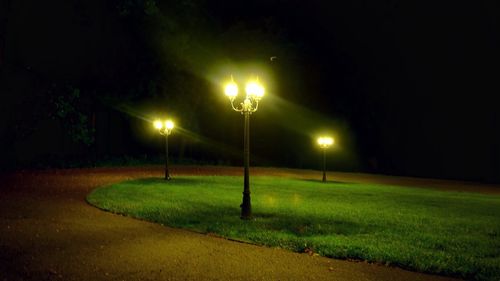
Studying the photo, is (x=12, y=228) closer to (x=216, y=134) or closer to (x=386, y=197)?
(x=386, y=197)

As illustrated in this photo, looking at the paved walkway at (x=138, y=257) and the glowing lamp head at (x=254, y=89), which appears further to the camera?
the glowing lamp head at (x=254, y=89)

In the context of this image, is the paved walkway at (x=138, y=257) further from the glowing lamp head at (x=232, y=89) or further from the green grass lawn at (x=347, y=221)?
the glowing lamp head at (x=232, y=89)

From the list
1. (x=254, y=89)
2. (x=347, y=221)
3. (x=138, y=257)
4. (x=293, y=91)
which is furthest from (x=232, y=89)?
(x=293, y=91)

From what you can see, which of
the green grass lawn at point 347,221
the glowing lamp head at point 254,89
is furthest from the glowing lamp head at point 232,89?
the green grass lawn at point 347,221

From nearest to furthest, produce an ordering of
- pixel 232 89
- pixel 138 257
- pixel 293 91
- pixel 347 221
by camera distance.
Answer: pixel 138 257, pixel 347 221, pixel 232 89, pixel 293 91

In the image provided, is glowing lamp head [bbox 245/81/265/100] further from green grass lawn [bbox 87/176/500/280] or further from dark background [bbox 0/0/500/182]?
dark background [bbox 0/0/500/182]

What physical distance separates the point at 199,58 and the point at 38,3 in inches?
695

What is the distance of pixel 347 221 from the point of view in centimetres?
1239

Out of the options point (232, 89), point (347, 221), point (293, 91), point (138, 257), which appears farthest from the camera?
point (293, 91)

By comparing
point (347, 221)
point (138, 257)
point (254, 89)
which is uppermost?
point (254, 89)

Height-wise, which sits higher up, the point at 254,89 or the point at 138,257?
the point at 254,89

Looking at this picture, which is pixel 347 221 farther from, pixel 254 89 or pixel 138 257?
pixel 138 257

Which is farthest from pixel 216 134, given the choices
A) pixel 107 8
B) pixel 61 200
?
pixel 61 200

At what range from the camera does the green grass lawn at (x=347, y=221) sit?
8.59 meters
